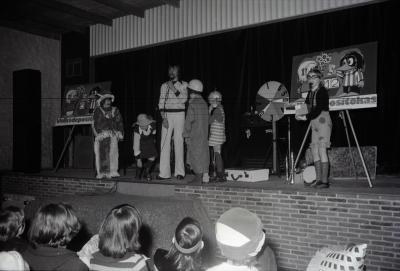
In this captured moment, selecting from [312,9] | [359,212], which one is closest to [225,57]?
[312,9]

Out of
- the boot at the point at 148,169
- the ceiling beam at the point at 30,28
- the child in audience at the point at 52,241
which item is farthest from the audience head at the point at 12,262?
the ceiling beam at the point at 30,28

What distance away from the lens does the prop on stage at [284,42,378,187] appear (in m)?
5.11

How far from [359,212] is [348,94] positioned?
1.96 metres

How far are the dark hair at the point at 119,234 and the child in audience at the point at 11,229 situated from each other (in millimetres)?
694

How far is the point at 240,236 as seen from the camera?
178 cm

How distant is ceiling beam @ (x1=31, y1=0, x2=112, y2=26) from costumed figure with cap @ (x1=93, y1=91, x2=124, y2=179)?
111 inches

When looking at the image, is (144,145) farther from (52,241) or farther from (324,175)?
(52,241)

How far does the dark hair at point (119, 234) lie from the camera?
6.95 ft

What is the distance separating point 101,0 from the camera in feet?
24.1

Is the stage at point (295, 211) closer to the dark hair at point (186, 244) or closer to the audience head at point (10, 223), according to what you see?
the audience head at point (10, 223)

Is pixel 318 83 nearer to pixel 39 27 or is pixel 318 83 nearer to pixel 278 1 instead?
pixel 278 1

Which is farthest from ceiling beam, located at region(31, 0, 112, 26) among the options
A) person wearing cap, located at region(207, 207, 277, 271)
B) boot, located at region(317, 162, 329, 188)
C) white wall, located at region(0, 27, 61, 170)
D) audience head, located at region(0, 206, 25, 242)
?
person wearing cap, located at region(207, 207, 277, 271)

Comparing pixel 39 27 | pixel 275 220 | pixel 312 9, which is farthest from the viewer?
pixel 39 27

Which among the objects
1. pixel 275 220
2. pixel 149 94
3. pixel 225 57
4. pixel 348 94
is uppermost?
pixel 225 57
